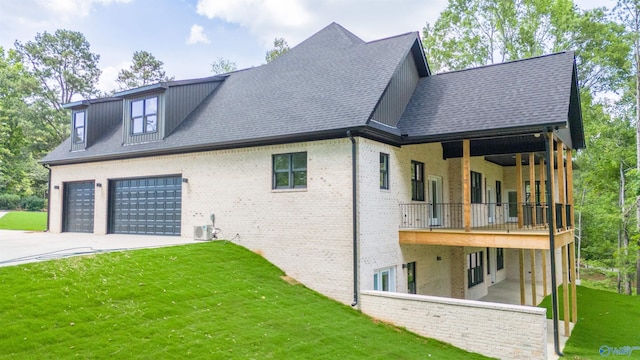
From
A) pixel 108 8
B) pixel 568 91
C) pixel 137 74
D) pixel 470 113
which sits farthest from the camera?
pixel 137 74

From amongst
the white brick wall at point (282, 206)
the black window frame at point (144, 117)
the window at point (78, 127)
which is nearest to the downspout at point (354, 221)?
the white brick wall at point (282, 206)

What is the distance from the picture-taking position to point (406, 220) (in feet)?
44.4

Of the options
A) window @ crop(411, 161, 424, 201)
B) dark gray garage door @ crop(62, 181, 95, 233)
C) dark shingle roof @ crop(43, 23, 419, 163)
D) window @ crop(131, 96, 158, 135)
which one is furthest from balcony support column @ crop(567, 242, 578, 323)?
dark gray garage door @ crop(62, 181, 95, 233)

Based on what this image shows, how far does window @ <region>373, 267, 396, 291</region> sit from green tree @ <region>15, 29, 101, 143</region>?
36.2 meters

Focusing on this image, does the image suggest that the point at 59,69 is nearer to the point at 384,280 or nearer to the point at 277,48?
the point at 277,48

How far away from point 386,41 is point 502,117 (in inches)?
221

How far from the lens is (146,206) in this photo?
1681 centimetres

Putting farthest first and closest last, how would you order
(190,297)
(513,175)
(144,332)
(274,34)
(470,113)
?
(274,34) → (513,175) → (470,113) → (190,297) → (144,332)

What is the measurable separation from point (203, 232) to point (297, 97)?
18.0ft

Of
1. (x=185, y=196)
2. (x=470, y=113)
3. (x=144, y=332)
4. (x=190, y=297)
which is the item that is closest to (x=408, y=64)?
(x=470, y=113)

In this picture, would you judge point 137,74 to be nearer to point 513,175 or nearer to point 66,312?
point 513,175

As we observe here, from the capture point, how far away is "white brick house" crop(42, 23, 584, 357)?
11.4 meters

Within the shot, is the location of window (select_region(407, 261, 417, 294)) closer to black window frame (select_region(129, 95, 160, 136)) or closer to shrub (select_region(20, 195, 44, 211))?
black window frame (select_region(129, 95, 160, 136))

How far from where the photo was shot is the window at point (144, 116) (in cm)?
1656
